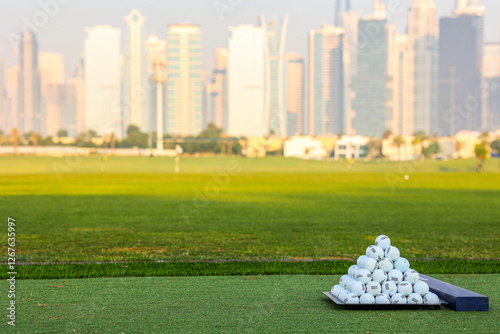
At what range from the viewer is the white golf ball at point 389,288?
852cm

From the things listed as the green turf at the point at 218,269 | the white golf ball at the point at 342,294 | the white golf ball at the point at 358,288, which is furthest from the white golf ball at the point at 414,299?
the green turf at the point at 218,269

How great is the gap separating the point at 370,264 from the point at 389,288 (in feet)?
1.23

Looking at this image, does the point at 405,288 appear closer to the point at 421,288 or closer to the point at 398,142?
the point at 421,288

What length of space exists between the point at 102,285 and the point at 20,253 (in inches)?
224

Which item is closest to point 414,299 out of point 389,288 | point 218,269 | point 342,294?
point 389,288

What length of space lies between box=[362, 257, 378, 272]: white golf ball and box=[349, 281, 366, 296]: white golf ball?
0.72 feet

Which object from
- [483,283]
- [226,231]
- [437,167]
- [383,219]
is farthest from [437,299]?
[437,167]

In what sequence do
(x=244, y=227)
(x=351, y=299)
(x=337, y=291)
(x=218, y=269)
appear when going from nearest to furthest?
1. (x=351, y=299)
2. (x=337, y=291)
3. (x=218, y=269)
4. (x=244, y=227)

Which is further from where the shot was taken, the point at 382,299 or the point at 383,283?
the point at 383,283

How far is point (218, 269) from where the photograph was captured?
1270 cm

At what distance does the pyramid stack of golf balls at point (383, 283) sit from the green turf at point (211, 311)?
7.1 inches

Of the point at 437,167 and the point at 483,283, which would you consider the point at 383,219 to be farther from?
the point at 437,167

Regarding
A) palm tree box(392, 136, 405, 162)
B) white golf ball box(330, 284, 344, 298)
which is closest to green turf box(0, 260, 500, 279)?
white golf ball box(330, 284, 344, 298)

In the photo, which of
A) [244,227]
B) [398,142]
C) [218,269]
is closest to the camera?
[218,269]
